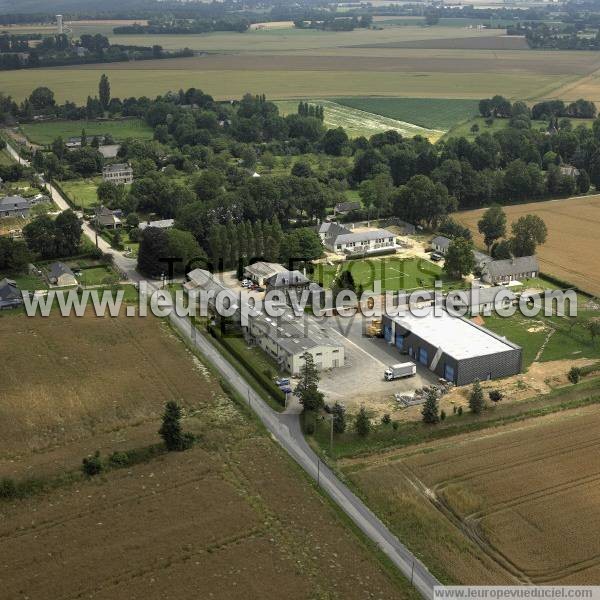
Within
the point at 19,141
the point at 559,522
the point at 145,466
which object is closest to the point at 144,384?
the point at 145,466

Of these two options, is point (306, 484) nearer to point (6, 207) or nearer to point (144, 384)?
point (144, 384)

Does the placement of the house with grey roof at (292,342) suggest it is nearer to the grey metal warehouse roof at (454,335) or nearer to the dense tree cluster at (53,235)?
the grey metal warehouse roof at (454,335)

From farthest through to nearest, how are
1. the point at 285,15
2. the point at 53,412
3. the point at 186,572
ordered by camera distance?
the point at 285,15, the point at 53,412, the point at 186,572

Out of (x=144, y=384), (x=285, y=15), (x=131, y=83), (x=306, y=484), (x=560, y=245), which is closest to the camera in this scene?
(x=306, y=484)

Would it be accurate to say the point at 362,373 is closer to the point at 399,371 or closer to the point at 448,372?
the point at 399,371

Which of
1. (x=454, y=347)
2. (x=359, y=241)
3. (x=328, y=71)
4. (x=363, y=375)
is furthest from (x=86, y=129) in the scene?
(x=454, y=347)

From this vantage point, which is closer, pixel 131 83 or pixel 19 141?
pixel 19 141
